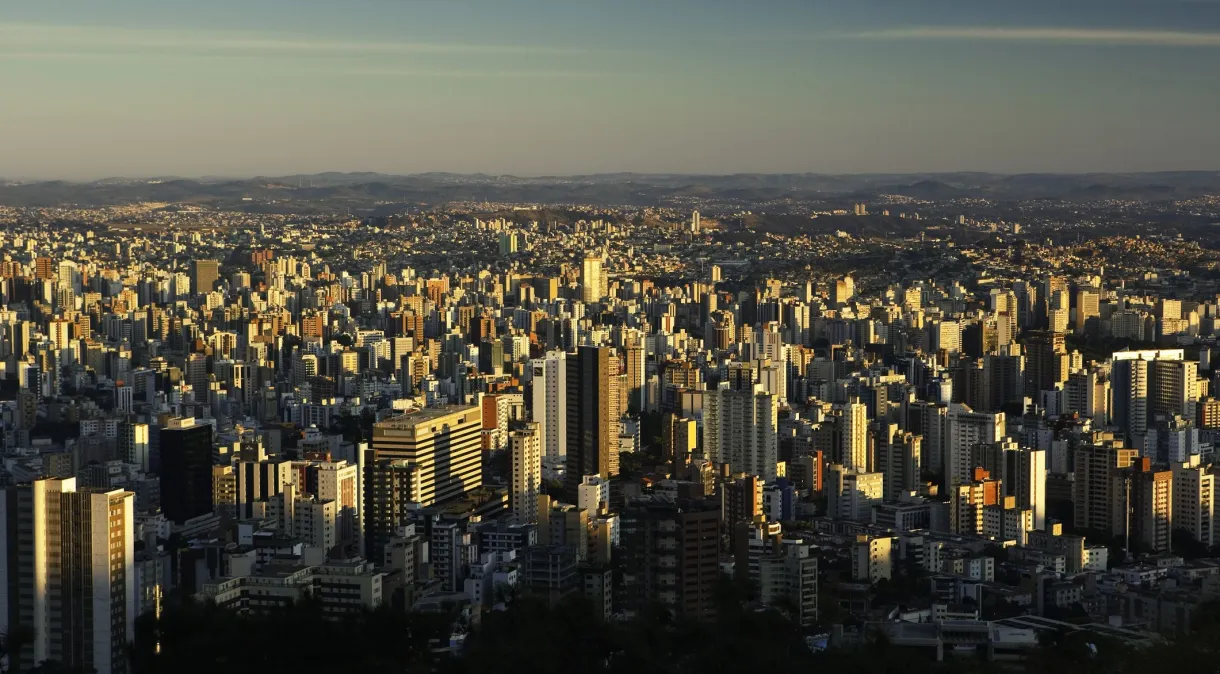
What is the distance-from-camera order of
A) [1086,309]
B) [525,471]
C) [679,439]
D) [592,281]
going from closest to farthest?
[525,471]
[679,439]
[1086,309]
[592,281]

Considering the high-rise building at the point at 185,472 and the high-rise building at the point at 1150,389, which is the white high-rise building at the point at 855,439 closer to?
the high-rise building at the point at 1150,389

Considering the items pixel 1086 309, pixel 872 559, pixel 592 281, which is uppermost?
pixel 592 281

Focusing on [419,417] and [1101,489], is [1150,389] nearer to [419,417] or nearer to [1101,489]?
[1101,489]

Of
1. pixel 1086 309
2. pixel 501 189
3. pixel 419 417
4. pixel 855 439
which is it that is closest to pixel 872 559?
pixel 855 439

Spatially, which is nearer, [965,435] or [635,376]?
[965,435]

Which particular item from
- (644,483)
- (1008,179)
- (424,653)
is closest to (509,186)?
(1008,179)

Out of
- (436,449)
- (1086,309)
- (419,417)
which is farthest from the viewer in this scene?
(1086,309)

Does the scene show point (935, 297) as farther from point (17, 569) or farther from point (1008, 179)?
point (17, 569)

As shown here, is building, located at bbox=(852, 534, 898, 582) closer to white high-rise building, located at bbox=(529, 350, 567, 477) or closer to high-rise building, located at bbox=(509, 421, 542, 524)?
high-rise building, located at bbox=(509, 421, 542, 524)
